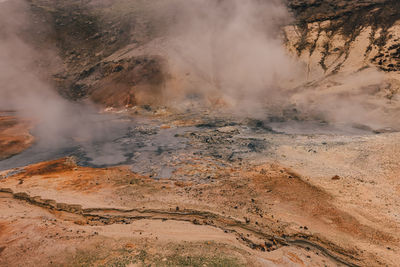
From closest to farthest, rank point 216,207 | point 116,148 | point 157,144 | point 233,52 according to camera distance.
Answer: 1. point 216,207
2. point 116,148
3. point 157,144
4. point 233,52

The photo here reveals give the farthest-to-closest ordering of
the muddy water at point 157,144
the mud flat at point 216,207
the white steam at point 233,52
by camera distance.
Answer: the white steam at point 233,52
the muddy water at point 157,144
the mud flat at point 216,207

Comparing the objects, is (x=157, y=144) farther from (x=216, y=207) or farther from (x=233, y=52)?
(x=233, y=52)

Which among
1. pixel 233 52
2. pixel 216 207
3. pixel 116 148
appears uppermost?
pixel 233 52

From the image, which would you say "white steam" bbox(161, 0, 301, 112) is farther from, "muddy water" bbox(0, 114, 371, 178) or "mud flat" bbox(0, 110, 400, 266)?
"mud flat" bbox(0, 110, 400, 266)

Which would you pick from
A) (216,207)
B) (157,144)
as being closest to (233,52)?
(157,144)

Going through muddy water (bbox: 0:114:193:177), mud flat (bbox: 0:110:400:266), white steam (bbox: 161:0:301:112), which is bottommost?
mud flat (bbox: 0:110:400:266)

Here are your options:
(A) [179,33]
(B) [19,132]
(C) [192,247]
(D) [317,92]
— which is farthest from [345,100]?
(B) [19,132]

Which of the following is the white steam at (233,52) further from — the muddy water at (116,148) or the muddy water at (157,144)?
the muddy water at (116,148)

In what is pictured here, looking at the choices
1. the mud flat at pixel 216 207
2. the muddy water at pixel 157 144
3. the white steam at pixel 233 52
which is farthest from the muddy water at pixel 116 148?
the white steam at pixel 233 52

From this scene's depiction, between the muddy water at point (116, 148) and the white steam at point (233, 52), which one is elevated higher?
the white steam at point (233, 52)

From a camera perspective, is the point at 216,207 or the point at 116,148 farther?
the point at 116,148

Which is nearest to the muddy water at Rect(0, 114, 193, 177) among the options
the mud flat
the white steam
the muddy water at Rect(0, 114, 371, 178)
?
the muddy water at Rect(0, 114, 371, 178)
